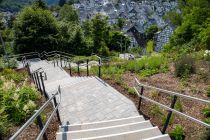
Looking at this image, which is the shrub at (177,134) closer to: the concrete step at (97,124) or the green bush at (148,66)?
the concrete step at (97,124)

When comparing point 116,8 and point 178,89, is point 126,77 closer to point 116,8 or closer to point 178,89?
point 178,89

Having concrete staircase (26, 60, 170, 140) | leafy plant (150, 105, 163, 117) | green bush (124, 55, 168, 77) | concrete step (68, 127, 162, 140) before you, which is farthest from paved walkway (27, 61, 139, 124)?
green bush (124, 55, 168, 77)

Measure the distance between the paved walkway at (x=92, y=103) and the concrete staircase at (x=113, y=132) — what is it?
0.86 m

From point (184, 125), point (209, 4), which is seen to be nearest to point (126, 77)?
point (184, 125)

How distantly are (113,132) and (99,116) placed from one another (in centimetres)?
170

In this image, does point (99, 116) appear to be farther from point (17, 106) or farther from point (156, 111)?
point (17, 106)

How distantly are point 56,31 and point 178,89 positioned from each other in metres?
21.4

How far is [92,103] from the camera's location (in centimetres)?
896

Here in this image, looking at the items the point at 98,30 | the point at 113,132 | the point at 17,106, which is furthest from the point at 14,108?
the point at 98,30

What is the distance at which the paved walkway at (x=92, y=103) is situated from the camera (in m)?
7.89

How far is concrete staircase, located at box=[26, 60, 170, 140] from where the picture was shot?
19.5 feet

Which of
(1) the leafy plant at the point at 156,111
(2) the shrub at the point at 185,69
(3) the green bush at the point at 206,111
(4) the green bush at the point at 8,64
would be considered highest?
(2) the shrub at the point at 185,69

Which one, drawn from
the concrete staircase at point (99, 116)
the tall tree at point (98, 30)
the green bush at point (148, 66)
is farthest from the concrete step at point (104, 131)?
the tall tree at point (98, 30)

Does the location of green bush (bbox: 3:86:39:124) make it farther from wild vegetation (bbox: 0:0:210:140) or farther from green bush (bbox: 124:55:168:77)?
green bush (bbox: 124:55:168:77)
